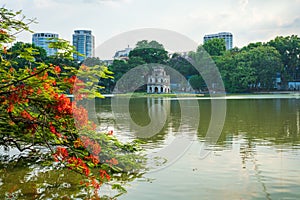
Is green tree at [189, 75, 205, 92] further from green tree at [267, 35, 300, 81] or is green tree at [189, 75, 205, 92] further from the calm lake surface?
A: the calm lake surface

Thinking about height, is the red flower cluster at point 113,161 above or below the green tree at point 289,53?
below

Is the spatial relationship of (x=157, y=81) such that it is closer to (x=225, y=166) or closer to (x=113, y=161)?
(x=225, y=166)

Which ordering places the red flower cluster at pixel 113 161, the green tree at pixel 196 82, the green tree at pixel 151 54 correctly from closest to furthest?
the red flower cluster at pixel 113 161
the green tree at pixel 196 82
the green tree at pixel 151 54

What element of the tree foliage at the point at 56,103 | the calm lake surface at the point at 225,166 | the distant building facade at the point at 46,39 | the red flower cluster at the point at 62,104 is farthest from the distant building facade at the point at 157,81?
the red flower cluster at the point at 62,104

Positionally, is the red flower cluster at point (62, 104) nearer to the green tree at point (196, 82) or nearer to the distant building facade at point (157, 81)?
the distant building facade at point (157, 81)

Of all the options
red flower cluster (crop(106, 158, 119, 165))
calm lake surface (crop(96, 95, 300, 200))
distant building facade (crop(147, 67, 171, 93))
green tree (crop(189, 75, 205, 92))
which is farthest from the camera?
green tree (crop(189, 75, 205, 92))

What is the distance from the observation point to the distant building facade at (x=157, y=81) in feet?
211

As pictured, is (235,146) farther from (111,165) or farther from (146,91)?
(146,91)

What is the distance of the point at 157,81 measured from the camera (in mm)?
64250

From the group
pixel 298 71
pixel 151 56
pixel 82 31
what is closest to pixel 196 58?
pixel 151 56

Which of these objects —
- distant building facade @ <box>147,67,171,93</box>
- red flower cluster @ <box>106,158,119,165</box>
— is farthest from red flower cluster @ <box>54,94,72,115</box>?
distant building facade @ <box>147,67,171,93</box>

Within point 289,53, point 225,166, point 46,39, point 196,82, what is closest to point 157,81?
point 196,82

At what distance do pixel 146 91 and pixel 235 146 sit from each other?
55.8 m

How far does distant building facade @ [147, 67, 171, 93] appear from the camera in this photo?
64.2m
